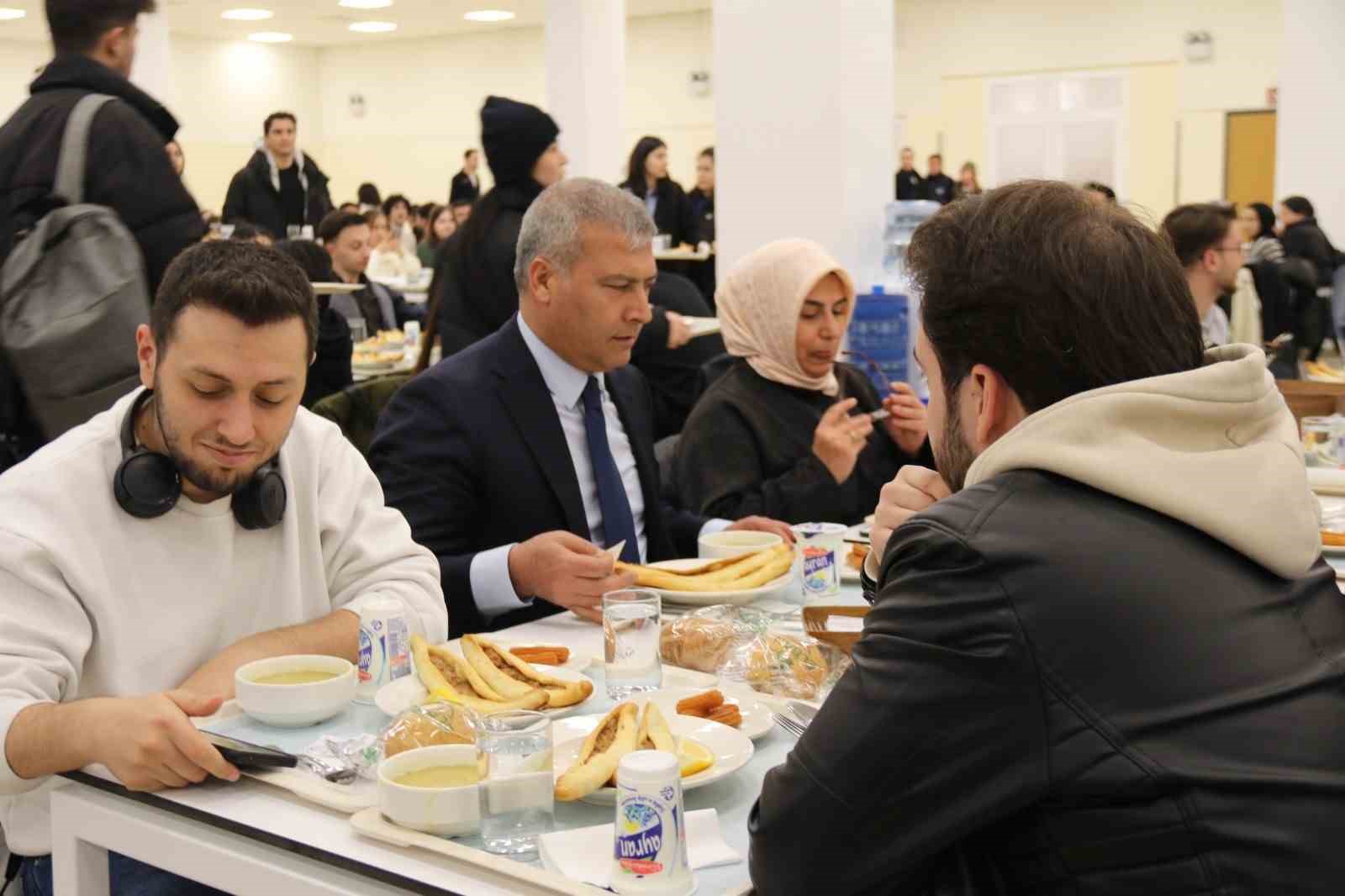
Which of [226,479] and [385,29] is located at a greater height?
[385,29]

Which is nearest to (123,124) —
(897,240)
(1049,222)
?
(1049,222)

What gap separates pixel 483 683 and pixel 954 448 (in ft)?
2.39

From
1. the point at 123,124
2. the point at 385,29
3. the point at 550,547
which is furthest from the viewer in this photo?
the point at 385,29

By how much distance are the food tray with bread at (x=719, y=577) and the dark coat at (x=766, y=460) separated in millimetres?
695

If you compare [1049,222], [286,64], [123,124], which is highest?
[286,64]

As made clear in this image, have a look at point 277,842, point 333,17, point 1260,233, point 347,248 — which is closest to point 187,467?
point 277,842

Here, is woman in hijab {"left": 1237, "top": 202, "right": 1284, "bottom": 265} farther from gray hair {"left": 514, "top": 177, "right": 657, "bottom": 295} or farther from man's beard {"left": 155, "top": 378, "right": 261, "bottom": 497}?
man's beard {"left": 155, "top": 378, "right": 261, "bottom": 497}

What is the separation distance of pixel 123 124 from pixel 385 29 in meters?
16.5

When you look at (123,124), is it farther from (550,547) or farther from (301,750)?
(301,750)

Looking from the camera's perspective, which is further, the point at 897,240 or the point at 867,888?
the point at 897,240

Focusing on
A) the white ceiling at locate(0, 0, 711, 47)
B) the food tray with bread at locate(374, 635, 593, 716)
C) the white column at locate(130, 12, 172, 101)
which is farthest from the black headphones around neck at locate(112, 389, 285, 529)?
the white ceiling at locate(0, 0, 711, 47)

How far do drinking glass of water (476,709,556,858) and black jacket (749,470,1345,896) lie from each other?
0.97 ft

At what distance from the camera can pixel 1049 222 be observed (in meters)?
1.26

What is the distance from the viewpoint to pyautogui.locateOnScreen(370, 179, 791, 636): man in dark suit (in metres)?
2.59
